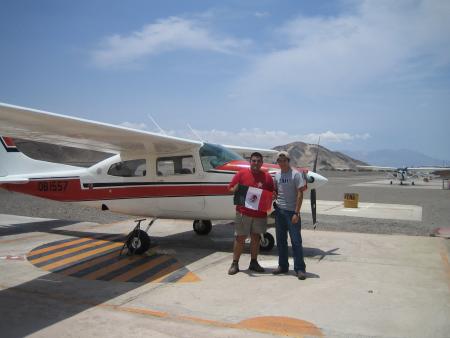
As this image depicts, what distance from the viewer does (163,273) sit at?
6.50 meters

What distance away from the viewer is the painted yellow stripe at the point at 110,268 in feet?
21.0

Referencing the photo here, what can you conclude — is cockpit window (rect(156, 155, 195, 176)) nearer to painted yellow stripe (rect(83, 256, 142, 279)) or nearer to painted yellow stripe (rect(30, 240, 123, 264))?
painted yellow stripe (rect(83, 256, 142, 279))

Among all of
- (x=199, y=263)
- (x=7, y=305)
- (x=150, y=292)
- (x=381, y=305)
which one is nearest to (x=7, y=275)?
(x=7, y=305)

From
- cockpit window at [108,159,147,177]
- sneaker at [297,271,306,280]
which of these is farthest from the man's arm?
cockpit window at [108,159,147,177]

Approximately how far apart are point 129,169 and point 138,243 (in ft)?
5.70

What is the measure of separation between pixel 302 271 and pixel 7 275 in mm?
4685

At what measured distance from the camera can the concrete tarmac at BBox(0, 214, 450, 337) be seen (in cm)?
418

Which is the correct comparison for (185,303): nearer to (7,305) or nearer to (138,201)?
(7,305)

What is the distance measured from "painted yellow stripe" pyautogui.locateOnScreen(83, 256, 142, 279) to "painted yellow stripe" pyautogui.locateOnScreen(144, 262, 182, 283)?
2.84 ft

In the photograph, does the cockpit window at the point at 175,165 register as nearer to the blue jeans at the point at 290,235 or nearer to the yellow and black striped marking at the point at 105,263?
the yellow and black striped marking at the point at 105,263

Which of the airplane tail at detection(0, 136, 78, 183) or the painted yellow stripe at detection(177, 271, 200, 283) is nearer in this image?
the painted yellow stripe at detection(177, 271, 200, 283)

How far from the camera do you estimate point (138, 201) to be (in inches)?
333

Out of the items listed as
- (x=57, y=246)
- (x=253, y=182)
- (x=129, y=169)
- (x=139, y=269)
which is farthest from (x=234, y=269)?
(x=57, y=246)

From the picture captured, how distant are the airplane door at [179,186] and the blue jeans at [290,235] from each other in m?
1.99
